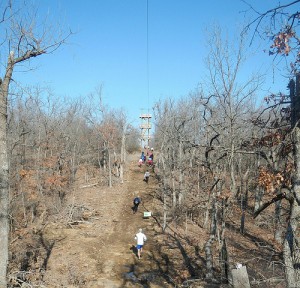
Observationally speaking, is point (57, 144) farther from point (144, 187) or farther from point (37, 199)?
point (144, 187)

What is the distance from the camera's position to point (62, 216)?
1973cm

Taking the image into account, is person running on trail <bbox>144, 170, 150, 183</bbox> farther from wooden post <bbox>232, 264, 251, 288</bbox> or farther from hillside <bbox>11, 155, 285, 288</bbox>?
wooden post <bbox>232, 264, 251, 288</bbox>

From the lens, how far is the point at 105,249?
1589 centimetres

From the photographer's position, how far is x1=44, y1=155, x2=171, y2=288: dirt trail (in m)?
12.3

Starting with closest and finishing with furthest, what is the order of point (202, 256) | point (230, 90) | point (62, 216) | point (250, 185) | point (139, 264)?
point (230, 90), point (139, 264), point (202, 256), point (62, 216), point (250, 185)

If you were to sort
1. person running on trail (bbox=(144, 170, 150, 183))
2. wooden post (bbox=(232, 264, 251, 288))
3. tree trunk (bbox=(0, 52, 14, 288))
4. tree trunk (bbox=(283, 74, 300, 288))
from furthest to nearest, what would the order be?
person running on trail (bbox=(144, 170, 150, 183))
wooden post (bbox=(232, 264, 251, 288))
tree trunk (bbox=(0, 52, 14, 288))
tree trunk (bbox=(283, 74, 300, 288))

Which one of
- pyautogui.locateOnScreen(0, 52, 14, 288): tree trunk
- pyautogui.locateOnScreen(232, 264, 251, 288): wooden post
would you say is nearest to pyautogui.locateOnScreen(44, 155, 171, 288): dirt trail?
pyautogui.locateOnScreen(0, 52, 14, 288): tree trunk

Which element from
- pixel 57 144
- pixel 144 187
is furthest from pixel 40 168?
pixel 144 187

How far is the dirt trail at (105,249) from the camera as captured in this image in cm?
1233

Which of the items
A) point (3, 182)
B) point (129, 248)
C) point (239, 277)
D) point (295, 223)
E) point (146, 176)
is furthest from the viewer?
point (146, 176)

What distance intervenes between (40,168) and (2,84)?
1686 centimetres

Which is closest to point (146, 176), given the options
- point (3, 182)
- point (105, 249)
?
point (105, 249)

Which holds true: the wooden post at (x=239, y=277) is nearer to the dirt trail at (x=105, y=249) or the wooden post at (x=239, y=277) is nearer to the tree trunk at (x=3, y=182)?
the dirt trail at (x=105, y=249)

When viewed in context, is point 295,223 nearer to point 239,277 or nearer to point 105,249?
point 239,277
